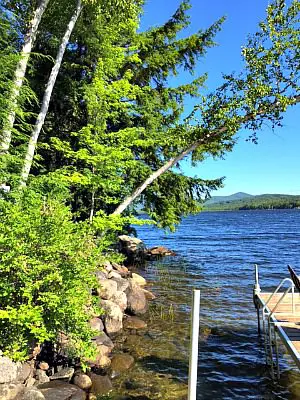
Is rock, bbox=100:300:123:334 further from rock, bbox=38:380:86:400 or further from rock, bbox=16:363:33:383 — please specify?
rock, bbox=16:363:33:383

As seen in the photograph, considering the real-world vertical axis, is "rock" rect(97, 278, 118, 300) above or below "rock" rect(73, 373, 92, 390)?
above

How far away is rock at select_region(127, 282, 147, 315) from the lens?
10.7m

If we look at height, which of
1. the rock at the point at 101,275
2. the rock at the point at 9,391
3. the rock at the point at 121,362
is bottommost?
the rock at the point at 121,362

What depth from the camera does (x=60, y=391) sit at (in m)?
6.01

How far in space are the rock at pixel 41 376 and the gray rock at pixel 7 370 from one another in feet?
2.52

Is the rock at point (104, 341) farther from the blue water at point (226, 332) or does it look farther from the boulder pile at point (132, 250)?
the boulder pile at point (132, 250)

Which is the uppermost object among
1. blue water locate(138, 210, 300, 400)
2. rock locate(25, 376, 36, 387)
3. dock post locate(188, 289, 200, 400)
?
dock post locate(188, 289, 200, 400)

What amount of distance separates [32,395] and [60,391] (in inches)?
27.0

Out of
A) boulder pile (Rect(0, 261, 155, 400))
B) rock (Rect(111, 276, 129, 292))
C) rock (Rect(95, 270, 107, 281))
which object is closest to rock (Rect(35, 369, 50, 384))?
boulder pile (Rect(0, 261, 155, 400))

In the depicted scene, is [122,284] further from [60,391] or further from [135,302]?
[60,391]

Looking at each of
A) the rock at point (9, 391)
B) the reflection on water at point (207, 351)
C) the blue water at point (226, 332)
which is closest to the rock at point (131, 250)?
the blue water at point (226, 332)

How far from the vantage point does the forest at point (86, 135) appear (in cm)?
609

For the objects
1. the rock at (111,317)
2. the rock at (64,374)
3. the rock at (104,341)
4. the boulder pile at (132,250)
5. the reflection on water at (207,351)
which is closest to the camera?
the rock at (64,374)

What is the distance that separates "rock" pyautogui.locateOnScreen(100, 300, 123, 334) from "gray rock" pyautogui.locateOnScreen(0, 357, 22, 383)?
3527 mm
